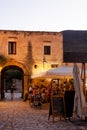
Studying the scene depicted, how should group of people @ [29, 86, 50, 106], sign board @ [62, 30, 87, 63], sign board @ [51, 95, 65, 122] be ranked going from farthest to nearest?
1. sign board @ [62, 30, 87, 63]
2. group of people @ [29, 86, 50, 106]
3. sign board @ [51, 95, 65, 122]

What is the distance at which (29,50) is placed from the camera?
28.5 meters

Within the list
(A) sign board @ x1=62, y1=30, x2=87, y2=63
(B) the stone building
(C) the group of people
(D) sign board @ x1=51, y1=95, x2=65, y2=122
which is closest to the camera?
(D) sign board @ x1=51, y1=95, x2=65, y2=122

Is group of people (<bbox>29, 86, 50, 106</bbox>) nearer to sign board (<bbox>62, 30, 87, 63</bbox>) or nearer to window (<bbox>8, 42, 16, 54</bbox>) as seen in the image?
window (<bbox>8, 42, 16, 54</bbox>)

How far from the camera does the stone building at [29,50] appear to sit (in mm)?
28344

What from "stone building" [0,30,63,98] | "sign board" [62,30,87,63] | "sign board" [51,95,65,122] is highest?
"sign board" [62,30,87,63]

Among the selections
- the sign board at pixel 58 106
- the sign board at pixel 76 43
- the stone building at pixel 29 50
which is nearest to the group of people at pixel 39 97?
the sign board at pixel 58 106

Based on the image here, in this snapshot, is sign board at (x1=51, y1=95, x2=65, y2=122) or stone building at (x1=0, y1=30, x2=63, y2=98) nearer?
sign board at (x1=51, y1=95, x2=65, y2=122)

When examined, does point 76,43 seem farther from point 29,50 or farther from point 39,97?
point 39,97

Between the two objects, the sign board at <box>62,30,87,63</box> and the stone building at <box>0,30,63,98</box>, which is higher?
the sign board at <box>62,30,87,63</box>

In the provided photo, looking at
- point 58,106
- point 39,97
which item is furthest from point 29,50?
point 58,106

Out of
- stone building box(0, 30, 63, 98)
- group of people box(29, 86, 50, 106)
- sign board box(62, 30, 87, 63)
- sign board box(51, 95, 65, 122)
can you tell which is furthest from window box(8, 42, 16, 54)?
sign board box(51, 95, 65, 122)

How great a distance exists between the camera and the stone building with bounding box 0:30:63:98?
2834cm

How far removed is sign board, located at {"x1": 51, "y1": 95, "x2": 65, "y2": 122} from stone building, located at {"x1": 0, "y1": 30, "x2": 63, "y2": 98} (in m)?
15.1

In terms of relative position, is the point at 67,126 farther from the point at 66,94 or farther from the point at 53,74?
the point at 53,74
